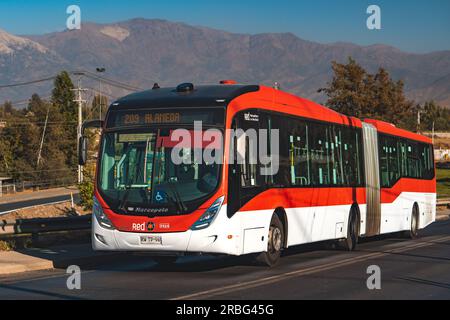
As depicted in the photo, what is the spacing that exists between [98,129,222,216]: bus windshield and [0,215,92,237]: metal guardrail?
190 inches

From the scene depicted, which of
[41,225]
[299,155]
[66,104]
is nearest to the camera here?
[299,155]

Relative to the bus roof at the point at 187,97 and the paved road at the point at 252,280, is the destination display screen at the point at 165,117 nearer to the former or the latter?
the bus roof at the point at 187,97

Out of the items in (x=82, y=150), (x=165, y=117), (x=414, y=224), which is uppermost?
(x=165, y=117)

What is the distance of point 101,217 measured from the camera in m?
16.7

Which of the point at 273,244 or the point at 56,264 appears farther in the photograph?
the point at 56,264

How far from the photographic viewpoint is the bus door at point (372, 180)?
25.1 meters

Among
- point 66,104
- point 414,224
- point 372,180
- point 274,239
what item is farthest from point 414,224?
point 66,104

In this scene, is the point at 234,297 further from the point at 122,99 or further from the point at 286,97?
the point at 286,97

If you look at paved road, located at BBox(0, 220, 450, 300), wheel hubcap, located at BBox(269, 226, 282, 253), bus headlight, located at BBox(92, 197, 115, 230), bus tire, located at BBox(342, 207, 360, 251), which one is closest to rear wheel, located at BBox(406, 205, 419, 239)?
bus tire, located at BBox(342, 207, 360, 251)

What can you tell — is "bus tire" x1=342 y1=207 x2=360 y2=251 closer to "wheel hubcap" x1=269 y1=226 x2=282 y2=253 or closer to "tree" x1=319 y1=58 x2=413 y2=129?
"wheel hubcap" x1=269 y1=226 x2=282 y2=253

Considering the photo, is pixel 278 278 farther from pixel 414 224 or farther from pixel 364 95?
pixel 364 95

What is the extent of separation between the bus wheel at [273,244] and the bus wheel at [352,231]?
5126 millimetres

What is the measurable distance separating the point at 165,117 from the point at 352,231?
8187 mm
